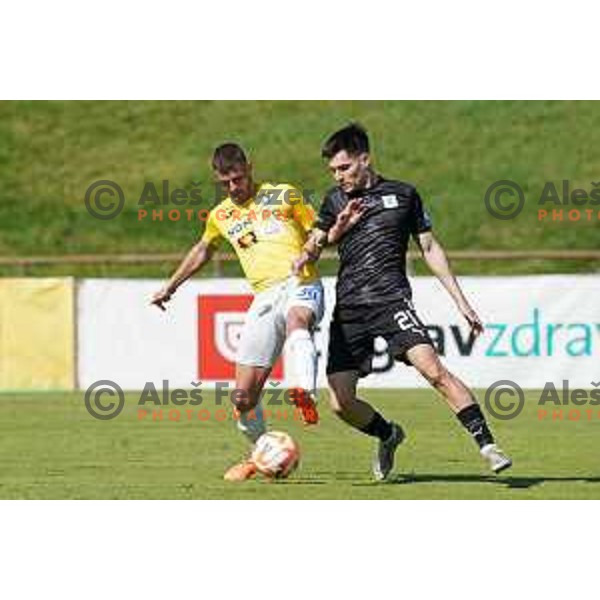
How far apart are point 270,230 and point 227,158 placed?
2.09 feet

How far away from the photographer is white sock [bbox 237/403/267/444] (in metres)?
13.3

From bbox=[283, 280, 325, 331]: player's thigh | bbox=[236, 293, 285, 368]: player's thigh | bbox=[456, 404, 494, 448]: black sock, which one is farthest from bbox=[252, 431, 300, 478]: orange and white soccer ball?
bbox=[456, 404, 494, 448]: black sock

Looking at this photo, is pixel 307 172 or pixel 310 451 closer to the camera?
pixel 310 451

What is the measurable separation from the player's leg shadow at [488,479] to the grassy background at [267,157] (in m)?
15.8

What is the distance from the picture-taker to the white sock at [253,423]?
13258 mm

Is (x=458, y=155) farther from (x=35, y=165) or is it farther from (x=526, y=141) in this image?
(x=35, y=165)

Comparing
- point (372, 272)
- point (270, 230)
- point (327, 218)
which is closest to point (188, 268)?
point (270, 230)

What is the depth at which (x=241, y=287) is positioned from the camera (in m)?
23.3

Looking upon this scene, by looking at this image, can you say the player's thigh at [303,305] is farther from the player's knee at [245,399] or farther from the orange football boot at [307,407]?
the orange football boot at [307,407]

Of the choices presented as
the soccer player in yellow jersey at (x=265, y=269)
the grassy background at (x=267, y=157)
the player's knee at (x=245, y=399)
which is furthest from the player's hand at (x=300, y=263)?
the grassy background at (x=267, y=157)

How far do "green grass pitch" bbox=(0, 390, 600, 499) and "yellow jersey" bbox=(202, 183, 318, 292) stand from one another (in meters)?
1.43

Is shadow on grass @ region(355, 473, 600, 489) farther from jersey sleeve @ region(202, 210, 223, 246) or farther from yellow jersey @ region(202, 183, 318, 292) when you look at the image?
jersey sleeve @ region(202, 210, 223, 246)

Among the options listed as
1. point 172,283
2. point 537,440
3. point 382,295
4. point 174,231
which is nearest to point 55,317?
point 174,231

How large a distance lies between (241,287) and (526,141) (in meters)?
9.29
